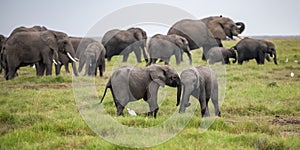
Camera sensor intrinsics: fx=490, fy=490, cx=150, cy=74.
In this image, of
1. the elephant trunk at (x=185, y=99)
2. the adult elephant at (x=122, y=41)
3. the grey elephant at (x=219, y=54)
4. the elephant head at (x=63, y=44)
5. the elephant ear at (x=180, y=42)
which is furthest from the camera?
the adult elephant at (x=122, y=41)

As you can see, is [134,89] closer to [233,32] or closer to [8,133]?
[8,133]

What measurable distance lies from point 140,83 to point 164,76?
0.48m

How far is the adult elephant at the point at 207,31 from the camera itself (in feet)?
74.0

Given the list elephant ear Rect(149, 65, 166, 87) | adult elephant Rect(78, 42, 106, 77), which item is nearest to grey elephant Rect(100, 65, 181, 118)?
elephant ear Rect(149, 65, 166, 87)

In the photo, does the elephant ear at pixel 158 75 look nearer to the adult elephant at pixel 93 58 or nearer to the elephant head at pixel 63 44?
the elephant head at pixel 63 44

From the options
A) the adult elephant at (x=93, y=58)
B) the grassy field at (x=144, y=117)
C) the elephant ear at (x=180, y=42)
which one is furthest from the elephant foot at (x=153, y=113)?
the elephant ear at (x=180, y=42)

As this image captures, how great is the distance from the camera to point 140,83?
915 centimetres

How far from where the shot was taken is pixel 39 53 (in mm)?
15695

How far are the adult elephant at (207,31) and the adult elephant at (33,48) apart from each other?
7.87 metres

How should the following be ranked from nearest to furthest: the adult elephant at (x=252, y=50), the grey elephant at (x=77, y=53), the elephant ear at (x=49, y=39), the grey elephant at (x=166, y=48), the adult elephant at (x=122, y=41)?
the elephant ear at (x=49, y=39), the grey elephant at (x=77, y=53), the grey elephant at (x=166, y=48), the adult elephant at (x=252, y=50), the adult elephant at (x=122, y=41)

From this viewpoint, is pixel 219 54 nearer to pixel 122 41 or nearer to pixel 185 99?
pixel 122 41

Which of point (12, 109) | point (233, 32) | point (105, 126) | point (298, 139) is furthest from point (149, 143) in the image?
point (233, 32)

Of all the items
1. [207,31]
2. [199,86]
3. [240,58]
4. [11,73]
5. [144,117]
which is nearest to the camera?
[144,117]

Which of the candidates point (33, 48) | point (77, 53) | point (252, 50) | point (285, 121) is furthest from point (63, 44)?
point (285, 121)
